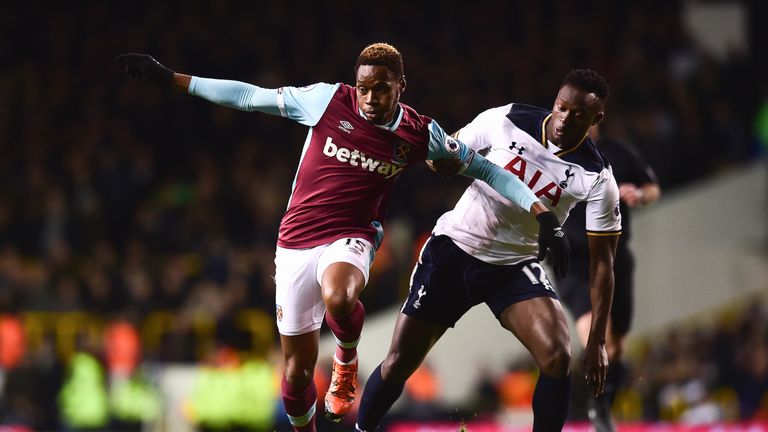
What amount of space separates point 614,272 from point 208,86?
3.14 m

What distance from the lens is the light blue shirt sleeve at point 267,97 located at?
624cm

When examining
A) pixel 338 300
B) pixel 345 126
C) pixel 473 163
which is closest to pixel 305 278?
pixel 338 300

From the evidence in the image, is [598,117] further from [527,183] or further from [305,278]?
[305,278]

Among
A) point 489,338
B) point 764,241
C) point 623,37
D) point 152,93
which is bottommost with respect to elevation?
point 489,338

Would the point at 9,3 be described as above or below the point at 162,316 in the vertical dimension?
above

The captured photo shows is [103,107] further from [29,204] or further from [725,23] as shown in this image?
[725,23]

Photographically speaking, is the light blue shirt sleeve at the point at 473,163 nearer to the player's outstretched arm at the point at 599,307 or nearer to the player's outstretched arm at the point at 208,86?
the player's outstretched arm at the point at 599,307

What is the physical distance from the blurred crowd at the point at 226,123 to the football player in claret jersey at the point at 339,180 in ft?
23.5

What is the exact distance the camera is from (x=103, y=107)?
17.0 metres

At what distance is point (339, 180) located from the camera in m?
6.41

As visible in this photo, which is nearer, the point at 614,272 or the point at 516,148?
the point at 516,148

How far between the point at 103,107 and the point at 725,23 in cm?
948

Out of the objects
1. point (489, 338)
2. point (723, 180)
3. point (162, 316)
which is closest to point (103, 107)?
point (162, 316)

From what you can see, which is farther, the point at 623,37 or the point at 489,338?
the point at 623,37
